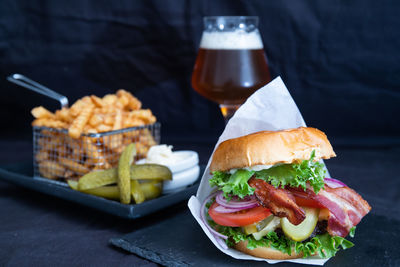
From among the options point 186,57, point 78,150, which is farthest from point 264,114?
point 186,57

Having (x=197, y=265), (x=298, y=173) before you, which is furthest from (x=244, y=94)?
(x=197, y=265)

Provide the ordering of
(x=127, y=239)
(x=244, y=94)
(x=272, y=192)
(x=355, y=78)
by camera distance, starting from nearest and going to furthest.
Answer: (x=272, y=192) < (x=127, y=239) < (x=244, y=94) < (x=355, y=78)

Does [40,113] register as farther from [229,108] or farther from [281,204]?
[281,204]

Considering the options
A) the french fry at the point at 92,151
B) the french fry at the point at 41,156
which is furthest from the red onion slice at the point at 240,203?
the french fry at the point at 41,156

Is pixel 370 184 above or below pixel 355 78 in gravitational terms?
below

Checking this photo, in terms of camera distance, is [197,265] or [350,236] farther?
[350,236]

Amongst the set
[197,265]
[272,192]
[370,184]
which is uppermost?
[272,192]

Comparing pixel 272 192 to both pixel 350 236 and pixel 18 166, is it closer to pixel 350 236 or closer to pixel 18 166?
pixel 350 236
